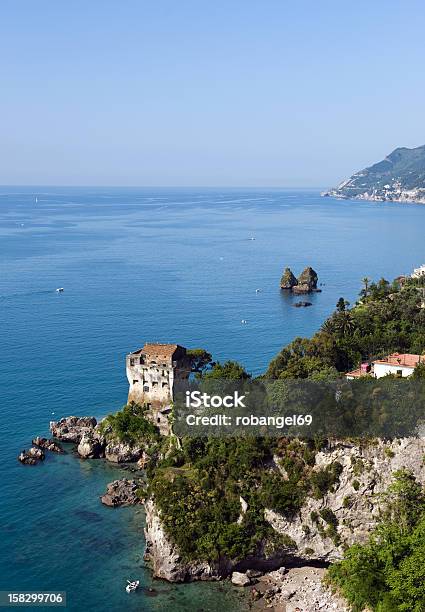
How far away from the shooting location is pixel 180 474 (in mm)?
44156

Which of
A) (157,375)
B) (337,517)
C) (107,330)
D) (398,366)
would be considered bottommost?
(337,517)

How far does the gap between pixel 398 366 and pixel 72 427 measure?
28.5 m

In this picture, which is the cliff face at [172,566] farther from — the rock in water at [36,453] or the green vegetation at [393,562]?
the rock in water at [36,453]

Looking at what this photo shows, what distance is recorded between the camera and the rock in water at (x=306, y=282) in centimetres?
11738

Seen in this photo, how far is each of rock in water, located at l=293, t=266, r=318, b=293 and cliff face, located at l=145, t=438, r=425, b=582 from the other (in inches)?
3067

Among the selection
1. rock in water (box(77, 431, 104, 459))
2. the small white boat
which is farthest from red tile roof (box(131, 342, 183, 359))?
the small white boat

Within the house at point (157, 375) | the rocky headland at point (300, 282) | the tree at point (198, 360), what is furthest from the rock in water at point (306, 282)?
the house at point (157, 375)

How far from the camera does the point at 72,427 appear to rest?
2285 inches

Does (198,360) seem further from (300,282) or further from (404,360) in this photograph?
(300,282)

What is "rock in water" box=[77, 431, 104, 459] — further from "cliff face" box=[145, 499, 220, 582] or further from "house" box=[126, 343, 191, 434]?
"cliff face" box=[145, 499, 220, 582]

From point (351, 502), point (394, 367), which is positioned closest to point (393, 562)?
point (351, 502)

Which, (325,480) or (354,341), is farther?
(354,341)

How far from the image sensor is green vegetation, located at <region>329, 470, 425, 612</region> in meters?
33.9

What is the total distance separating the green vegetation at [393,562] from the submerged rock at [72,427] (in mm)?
27284
